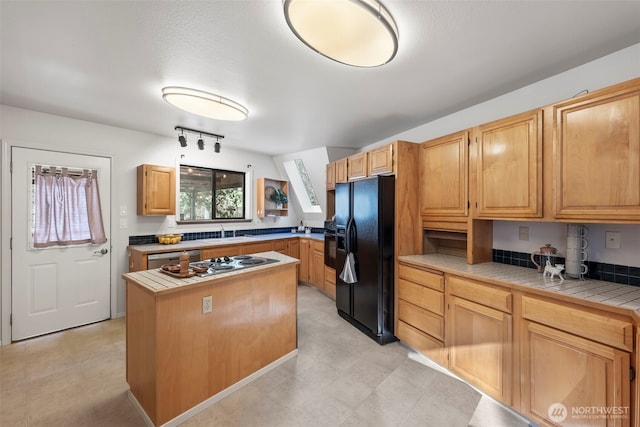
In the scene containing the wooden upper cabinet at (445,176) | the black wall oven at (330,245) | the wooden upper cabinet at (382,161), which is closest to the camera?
the wooden upper cabinet at (445,176)

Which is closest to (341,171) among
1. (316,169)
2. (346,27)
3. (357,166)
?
(357,166)

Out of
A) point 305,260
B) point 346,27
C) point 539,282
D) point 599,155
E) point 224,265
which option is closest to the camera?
point 346,27

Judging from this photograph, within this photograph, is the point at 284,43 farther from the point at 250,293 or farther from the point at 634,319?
A: the point at 634,319

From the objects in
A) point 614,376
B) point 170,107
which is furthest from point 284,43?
point 614,376

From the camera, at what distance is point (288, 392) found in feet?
6.55

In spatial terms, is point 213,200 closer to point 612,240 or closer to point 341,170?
point 341,170

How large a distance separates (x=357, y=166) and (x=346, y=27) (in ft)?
7.18

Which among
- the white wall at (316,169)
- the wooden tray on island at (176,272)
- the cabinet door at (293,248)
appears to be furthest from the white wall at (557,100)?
the cabinet door at (293,248)

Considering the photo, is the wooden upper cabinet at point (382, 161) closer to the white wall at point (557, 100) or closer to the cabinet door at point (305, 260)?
the white wall at point (557, 100)

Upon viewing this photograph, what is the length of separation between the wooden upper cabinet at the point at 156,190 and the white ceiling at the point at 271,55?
831mm

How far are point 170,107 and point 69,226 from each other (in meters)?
1.91

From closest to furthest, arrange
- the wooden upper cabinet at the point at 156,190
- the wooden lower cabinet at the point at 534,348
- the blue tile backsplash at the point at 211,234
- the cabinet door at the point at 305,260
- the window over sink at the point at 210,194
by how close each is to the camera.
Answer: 1. the wooden lower cabinet at the point at 534,348
2. the wooden upper cabinet at the point at 156,190
3. the blue tile backsplash at the point at 211,234
4. the window over sink at the point at 210,194
5. the cabinet door at the point at 305,260

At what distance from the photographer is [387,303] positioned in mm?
2758

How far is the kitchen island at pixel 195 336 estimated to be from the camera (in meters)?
1.65
